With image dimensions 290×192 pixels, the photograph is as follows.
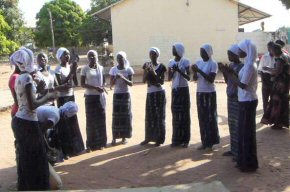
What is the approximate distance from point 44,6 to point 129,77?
55551mm

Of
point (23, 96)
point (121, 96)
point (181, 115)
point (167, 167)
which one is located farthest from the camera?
point (121, 96)

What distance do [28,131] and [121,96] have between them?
3289 millimetres

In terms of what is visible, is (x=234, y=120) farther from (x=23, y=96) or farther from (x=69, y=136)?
(x=23, y=96)

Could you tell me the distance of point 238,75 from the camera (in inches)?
225

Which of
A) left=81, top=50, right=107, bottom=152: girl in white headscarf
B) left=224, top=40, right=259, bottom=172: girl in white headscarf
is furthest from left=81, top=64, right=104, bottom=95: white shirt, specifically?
left=224, top=40, right=259, bottom=172: girl in white headscarf

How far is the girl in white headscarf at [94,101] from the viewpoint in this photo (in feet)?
23.4

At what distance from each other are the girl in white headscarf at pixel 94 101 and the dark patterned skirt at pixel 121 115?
1.24 ft

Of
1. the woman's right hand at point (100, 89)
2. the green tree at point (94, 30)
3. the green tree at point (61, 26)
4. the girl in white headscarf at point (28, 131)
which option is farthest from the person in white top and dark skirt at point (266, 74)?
the green tree at point (61, 26)

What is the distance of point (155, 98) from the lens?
7.45m

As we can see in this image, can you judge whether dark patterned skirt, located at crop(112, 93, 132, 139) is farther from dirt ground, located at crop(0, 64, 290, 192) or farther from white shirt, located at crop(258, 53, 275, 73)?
white shirt, located at crop(258, 53, 275, 73)

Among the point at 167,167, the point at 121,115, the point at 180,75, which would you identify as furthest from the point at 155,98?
the point at 167,167

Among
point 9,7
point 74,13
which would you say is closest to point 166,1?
point 9,7

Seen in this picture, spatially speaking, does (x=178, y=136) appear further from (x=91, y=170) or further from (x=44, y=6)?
(x=44, y=6)

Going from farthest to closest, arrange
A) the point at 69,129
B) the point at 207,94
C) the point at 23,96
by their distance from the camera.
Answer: the point at 207,94 < the point at 69,129 < the point at 23,96
